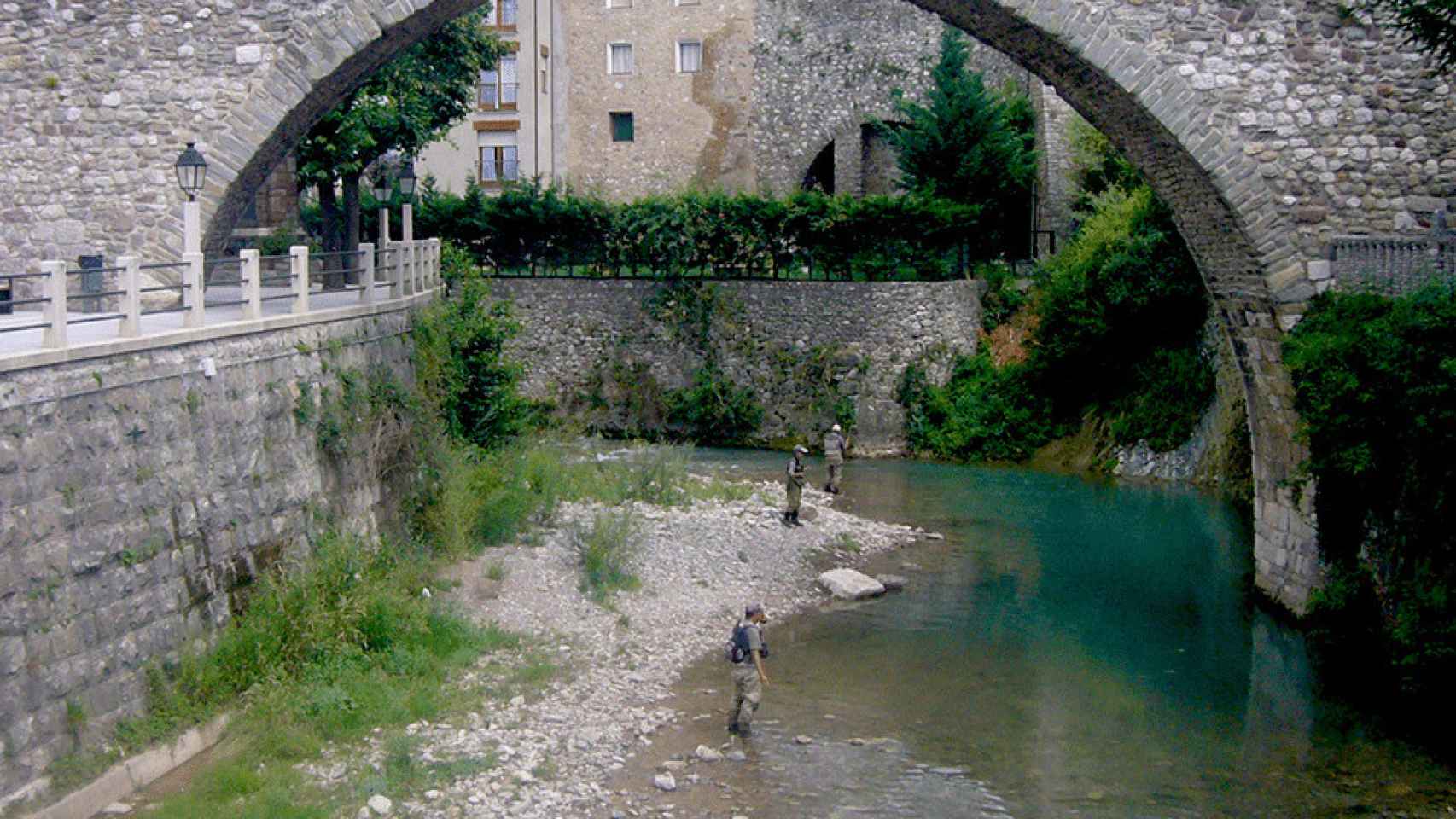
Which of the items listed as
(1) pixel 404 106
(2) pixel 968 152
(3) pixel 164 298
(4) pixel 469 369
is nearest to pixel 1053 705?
(4) pixel 469 369

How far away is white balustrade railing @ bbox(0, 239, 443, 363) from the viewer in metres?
9.13

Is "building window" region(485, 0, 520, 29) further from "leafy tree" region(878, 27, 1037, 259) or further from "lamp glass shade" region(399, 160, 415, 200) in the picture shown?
"lamp glass shade" region(399, 160, 415, 200)

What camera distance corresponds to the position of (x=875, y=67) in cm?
3291

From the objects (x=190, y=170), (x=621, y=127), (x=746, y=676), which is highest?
(x=621, y=127)

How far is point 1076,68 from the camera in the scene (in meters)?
13.6

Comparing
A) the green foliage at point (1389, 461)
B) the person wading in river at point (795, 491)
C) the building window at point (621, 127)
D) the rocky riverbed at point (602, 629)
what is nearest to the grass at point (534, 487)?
the rocky riverbed at point (602, 629)

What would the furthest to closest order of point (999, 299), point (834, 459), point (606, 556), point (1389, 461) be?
point (999, 299)
point (834, 459)
point (606, 556)
point (1389, 461)

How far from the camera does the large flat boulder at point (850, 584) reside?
15.5 metres

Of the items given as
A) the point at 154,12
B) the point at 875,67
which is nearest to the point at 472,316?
the point at 154,12

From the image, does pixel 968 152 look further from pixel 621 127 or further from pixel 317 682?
pixel 317 682

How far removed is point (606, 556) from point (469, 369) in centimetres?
309

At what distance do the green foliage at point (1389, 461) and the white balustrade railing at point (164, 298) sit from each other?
27.0 ft

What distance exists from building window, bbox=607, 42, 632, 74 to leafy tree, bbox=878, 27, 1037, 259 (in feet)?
26.7

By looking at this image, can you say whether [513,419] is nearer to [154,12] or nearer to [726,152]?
[154,12]
